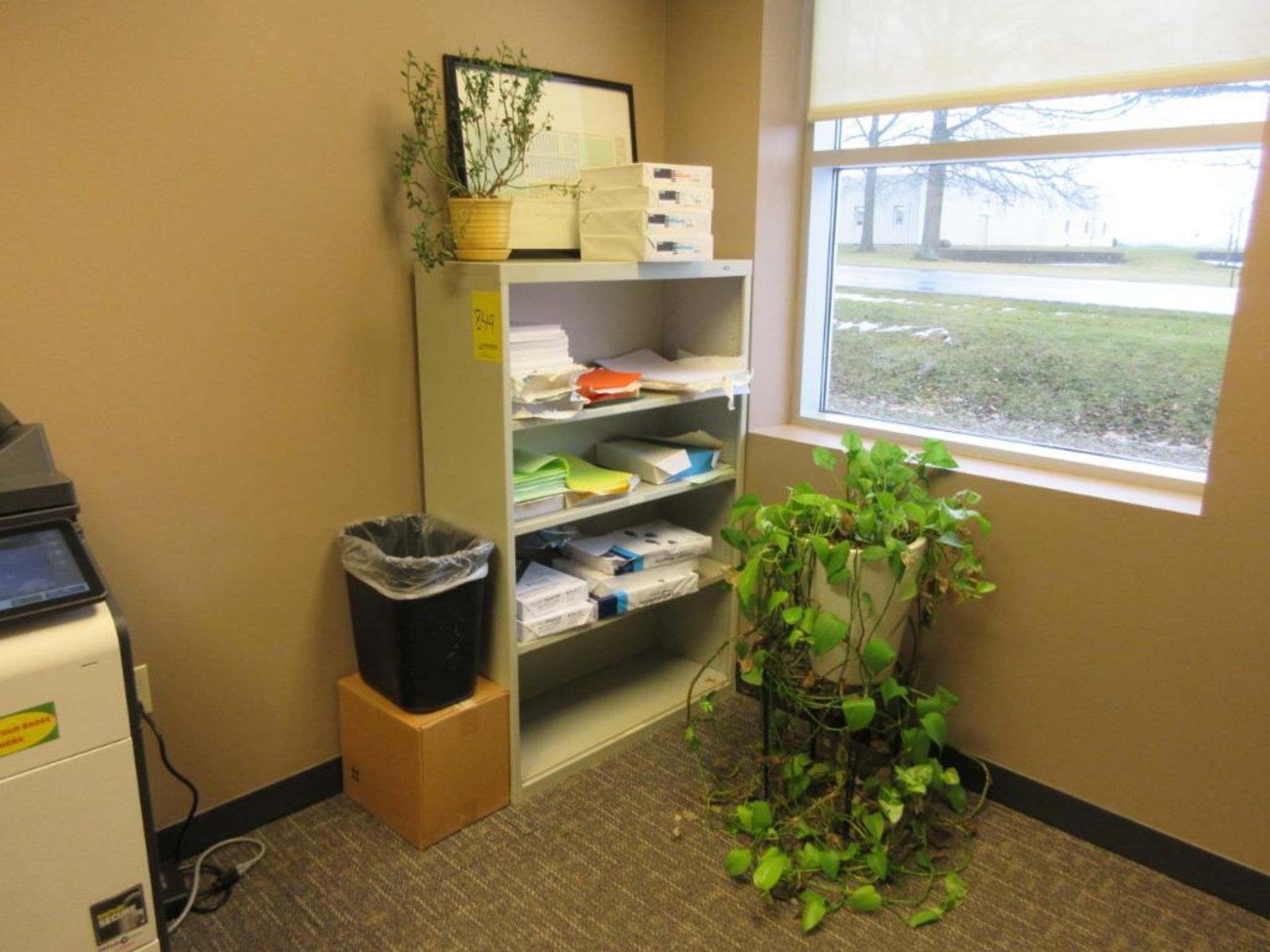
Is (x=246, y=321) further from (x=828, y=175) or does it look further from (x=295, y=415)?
(x=828, y=175)

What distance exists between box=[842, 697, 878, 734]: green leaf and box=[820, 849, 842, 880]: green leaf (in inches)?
11.3

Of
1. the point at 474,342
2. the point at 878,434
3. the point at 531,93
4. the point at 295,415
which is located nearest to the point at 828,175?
the point at 878,434

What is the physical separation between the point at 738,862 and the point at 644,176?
1.59 meters

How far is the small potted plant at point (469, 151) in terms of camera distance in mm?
2111

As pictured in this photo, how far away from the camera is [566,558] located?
2.60 m

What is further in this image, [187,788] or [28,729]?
[187,788]

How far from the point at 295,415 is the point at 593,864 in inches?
48.7

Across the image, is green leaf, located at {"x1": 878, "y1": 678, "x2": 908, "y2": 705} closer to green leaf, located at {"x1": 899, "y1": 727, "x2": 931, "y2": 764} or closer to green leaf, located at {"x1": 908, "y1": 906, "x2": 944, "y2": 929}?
green leaf, located at {"x1": 899, "y1": 727, "x2": 931, "y2": 764}

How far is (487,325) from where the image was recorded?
204 cm

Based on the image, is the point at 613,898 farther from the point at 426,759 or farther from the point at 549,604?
the point at 549,604

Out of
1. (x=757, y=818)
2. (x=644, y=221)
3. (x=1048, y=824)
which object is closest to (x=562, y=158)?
(x=644, y=221)

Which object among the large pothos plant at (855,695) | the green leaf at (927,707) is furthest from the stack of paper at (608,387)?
the green leaf at (927,707)

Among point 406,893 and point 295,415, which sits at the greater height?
point 295,415

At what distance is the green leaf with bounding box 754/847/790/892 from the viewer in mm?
1933
